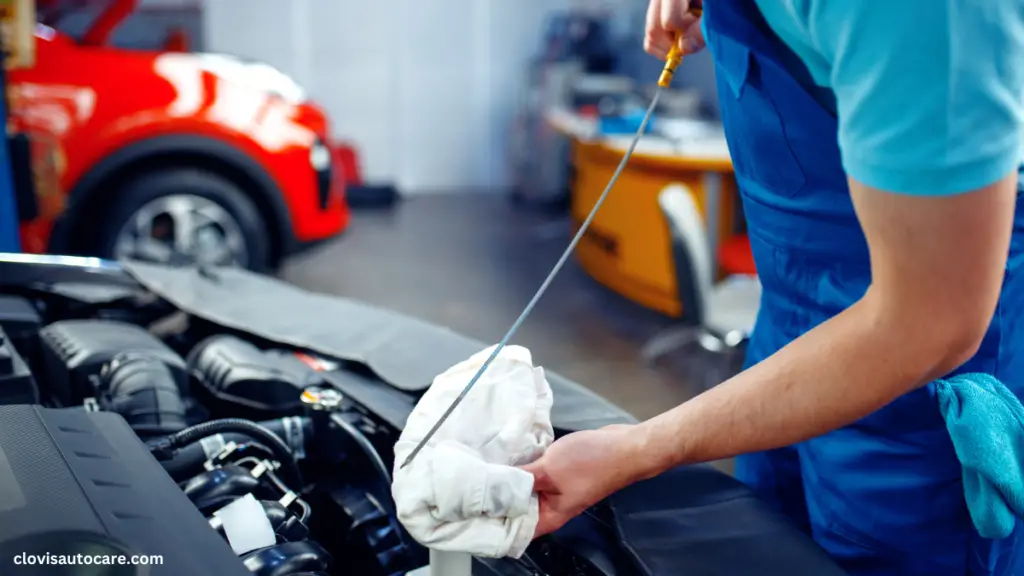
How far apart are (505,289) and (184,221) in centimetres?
165

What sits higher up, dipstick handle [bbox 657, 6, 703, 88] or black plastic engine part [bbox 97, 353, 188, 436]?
dipstick handle [bbox 657, 6, 703, 88]

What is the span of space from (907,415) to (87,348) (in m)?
1.06

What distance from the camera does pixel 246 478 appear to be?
3.27 ft

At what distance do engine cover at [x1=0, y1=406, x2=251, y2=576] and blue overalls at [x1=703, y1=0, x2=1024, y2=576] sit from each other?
0.57 meters

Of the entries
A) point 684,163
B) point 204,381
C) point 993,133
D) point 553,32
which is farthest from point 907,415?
point 553,32

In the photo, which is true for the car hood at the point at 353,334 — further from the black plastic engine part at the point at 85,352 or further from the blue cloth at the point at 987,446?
the blue cloth at the point at 987,446

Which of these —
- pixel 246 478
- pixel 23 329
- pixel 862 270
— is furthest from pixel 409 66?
pixel 862 270

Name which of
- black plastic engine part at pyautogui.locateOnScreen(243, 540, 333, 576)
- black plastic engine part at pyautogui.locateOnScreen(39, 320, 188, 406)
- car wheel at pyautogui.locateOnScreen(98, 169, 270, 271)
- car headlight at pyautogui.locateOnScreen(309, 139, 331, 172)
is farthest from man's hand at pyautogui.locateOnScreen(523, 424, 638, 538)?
car headlight at pyautogui.locateOnScreen(309, 139, 331, 172)

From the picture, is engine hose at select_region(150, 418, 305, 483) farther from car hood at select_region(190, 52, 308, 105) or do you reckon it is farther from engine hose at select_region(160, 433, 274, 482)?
car hood at select_region(190, 52, 308, 105)

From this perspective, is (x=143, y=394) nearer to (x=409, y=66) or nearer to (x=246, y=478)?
(x=246, y=478)

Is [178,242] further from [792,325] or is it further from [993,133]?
[993,133]

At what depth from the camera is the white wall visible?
292 inches

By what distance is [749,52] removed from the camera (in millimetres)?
864

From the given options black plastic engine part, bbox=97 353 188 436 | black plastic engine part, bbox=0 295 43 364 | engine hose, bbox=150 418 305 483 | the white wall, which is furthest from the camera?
the white wall
